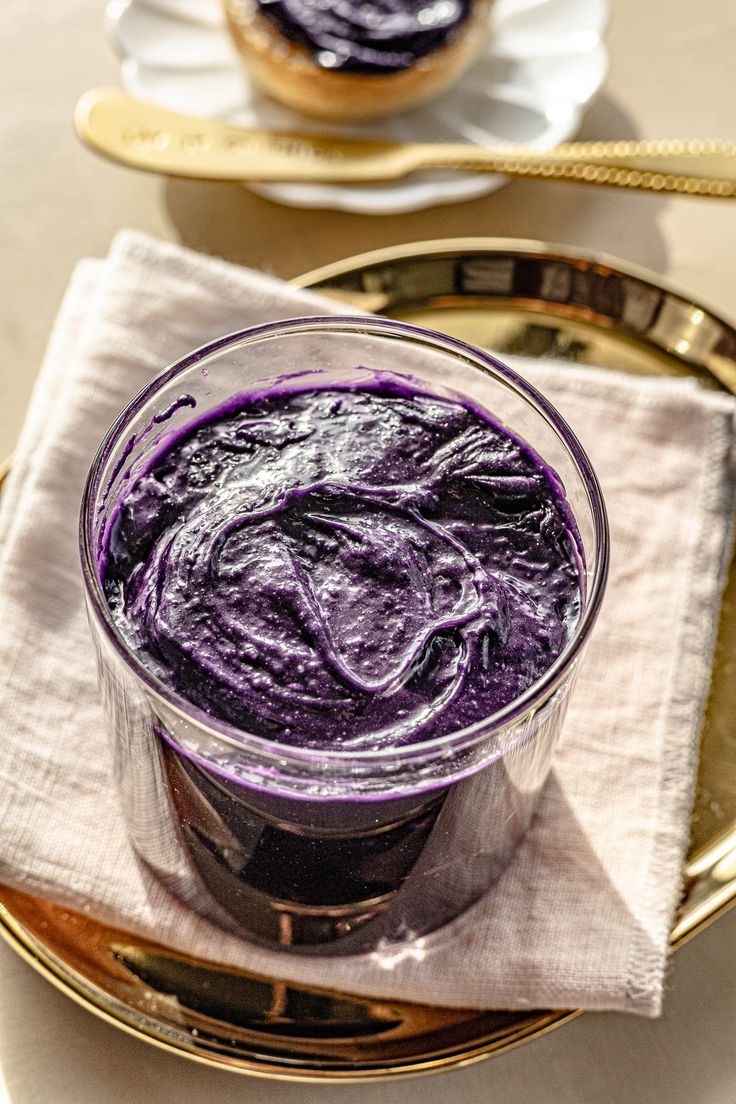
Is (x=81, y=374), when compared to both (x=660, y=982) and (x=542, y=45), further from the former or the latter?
(x=542, y=45)

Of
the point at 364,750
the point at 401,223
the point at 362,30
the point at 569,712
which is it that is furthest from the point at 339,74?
the point at 364,750

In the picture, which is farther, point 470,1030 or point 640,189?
point 640,189

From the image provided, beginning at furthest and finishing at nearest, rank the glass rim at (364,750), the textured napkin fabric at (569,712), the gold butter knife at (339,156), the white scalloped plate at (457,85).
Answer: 1. the white scalloped plate at (457,85)
2. the gold butter knife at (339,156)
3. the textured napkin fabric at (569,712)
4. the glass rim at (364,750)

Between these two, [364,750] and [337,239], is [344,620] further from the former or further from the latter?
[337,239]

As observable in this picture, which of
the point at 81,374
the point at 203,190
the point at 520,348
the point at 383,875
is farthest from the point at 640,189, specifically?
the point at 383,875

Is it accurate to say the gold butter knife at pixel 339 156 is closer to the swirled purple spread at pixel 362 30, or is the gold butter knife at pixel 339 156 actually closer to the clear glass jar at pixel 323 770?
the swirled purple spread at pixel 362 30

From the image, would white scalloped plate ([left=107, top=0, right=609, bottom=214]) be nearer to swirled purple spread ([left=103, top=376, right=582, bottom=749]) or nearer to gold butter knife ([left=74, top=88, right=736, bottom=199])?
gold butter knife ([left=74, top=88, right=736, bottom=199])

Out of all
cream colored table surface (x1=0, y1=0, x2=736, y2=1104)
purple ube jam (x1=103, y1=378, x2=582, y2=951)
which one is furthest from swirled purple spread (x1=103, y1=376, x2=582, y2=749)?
cream colored table surface (x1=0, y1=0, x2=736, y2=1104)

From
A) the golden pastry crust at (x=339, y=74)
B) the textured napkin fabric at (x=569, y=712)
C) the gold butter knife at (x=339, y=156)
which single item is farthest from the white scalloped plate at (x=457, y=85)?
the textured napkin fabric at (x=569, y=712)
